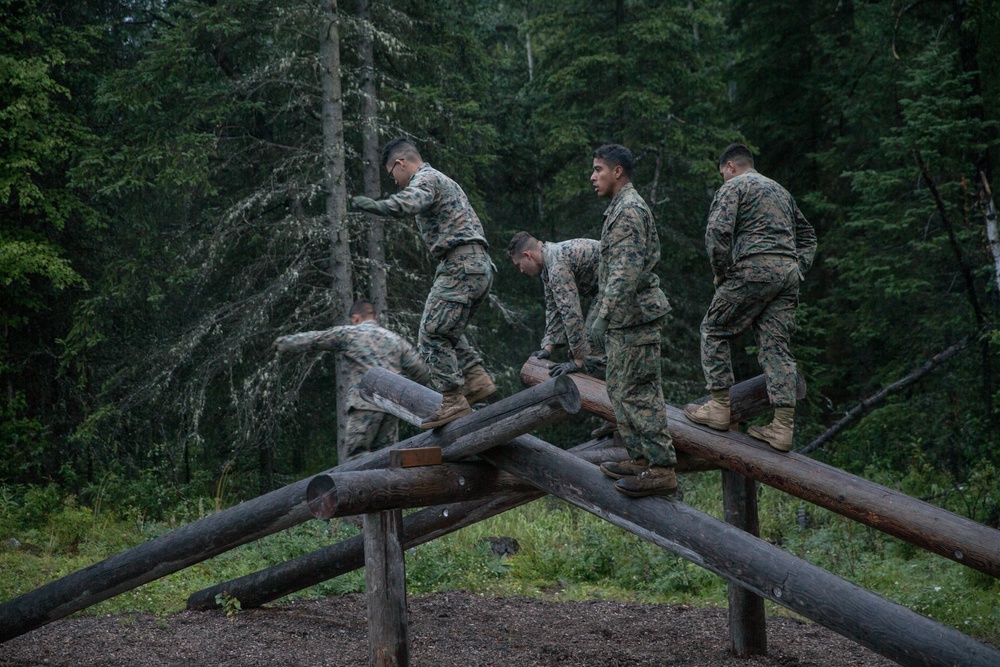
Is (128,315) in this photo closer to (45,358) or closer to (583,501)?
(45,358)

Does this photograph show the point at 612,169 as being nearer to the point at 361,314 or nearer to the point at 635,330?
the point at 635,330

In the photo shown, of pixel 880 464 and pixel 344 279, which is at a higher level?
pixel 344 279

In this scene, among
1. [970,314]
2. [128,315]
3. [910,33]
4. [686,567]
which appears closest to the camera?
[686,567]

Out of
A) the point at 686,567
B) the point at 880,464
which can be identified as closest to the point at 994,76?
the point at 880,464

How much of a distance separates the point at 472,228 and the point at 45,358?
41.4 feet

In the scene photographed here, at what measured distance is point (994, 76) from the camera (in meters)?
14.6

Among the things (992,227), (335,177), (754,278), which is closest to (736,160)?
(754,278)

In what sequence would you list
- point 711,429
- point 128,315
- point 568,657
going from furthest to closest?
point 128,315 < point 568,657 < point 711,429

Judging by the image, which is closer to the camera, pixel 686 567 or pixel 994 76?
pixel 686 567

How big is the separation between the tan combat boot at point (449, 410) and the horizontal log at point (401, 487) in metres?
0.35

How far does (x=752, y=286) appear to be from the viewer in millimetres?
6117

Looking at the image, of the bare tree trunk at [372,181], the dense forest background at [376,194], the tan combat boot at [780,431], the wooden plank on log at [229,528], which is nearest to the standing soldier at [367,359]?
the wooden plank on log at [229,528]

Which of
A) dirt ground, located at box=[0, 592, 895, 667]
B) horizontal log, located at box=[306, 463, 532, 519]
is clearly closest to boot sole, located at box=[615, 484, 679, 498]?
horizontal log, located at box=[306, 463, 532, 519]

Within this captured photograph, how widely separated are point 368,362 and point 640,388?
147 inches
